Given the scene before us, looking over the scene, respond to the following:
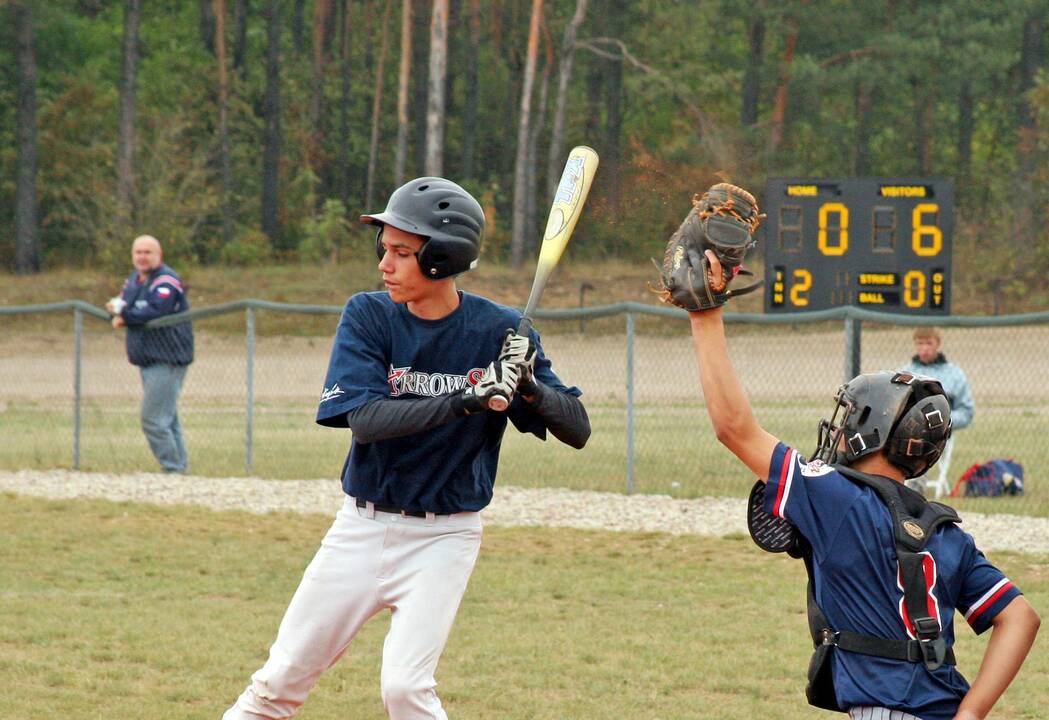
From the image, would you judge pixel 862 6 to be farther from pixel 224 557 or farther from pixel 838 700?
pixel 838 700

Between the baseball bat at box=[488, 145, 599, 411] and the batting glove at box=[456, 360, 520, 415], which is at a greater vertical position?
the baseball bat at box=[488, 145, 599, 411]

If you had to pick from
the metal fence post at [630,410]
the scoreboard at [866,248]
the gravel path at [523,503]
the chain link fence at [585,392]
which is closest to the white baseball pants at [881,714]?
the gravel path at [523,503]

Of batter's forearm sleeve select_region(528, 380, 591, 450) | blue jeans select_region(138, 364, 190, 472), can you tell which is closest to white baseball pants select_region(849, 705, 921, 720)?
batter's forearm sleeve select_region(528, 380, 591, 450)

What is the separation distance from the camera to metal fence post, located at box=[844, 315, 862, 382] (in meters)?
11.7

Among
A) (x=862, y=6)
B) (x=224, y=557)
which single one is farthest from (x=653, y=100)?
(x=224, y=557)

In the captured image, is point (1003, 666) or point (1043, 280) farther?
point (1043, 280)

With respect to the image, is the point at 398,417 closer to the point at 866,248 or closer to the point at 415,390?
the point at 415,390

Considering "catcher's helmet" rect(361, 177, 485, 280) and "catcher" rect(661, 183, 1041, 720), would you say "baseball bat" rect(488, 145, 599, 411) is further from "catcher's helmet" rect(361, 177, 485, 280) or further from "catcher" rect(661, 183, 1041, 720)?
"catcher" rect(661, 183, 1041, 720)

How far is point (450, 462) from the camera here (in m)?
4.29

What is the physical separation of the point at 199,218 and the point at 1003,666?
36521 millimetres

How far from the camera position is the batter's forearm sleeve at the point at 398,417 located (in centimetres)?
402

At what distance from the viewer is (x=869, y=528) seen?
3180 mm

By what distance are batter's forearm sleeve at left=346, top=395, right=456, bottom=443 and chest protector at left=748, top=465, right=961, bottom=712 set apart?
104cm

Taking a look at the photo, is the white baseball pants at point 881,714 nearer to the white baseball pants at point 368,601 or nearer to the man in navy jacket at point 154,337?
the white baseball pants at point 368,601
